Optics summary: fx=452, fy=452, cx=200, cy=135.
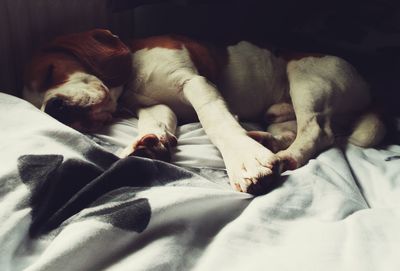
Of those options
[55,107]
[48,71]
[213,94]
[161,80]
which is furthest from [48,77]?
[213,94]

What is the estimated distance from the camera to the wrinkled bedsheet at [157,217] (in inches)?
25.4

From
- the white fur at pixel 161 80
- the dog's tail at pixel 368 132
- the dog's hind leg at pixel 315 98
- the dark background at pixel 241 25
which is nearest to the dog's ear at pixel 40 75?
the dark background at pixel 241 25

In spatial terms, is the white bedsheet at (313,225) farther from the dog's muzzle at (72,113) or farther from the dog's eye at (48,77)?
the dog's eye at (48,77)

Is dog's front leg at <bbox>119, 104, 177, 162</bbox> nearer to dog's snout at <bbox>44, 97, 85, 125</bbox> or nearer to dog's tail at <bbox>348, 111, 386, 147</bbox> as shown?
dog's snout at <bbox>44, 97, 85, 125</bbox>

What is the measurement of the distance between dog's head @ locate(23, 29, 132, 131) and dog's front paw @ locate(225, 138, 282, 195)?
408mm

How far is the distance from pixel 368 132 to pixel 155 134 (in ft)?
2.08

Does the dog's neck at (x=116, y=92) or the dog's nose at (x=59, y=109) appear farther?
the dog's neck at (x=116, y=92)

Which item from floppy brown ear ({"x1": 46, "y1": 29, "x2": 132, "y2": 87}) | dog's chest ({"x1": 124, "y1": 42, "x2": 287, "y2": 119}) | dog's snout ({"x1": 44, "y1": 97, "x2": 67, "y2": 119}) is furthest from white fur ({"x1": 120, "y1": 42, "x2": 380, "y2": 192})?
dog's snout ({"x1": 44, "y1": 97, "x2": 67, "y2": 119})

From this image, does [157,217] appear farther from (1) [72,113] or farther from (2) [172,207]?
(1) [72,113]

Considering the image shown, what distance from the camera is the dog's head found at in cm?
115

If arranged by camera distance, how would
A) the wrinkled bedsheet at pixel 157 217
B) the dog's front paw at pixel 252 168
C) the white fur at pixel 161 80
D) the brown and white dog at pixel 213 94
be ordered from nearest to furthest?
the wrinkled bedsheet at pixel 157 217 < the dog's front paw at pixel 252 168 < the brown and white dog at pixel 213 94 < the white fur at pixel 161 80

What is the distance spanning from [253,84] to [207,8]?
331 mm

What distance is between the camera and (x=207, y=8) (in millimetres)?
1609

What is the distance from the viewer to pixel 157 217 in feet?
2.30
